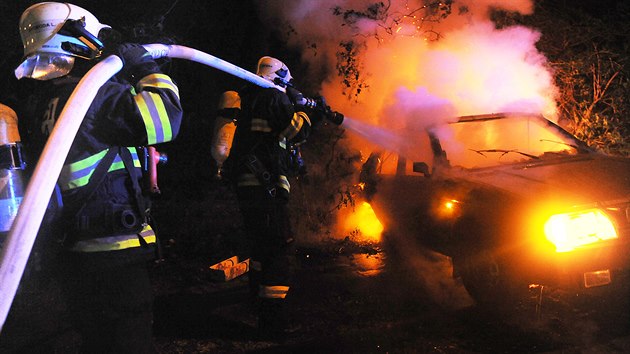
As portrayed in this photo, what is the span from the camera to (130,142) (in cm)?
211

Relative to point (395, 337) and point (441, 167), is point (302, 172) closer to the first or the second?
point (441, 167)

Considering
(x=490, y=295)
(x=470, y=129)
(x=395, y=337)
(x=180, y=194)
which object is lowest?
(x=395, y=337)

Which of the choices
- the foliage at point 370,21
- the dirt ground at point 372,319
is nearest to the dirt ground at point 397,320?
the dirt ground at point 372,319

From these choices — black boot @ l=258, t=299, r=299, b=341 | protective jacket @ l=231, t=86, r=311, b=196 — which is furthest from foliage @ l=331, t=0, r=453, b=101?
black boot @ l=258, t=299, r=299, b=341

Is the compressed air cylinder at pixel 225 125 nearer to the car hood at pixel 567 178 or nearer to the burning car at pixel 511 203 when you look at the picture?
the burning car at pixel 511 203

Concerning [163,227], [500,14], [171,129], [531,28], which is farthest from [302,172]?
[531,28]

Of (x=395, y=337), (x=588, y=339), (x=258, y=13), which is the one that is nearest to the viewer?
(x=588, y=339)

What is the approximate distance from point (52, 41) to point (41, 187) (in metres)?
0.75

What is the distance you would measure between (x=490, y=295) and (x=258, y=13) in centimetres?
624

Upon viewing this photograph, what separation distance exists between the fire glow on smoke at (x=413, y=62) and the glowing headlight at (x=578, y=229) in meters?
2.01

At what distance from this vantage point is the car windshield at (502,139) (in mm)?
4676

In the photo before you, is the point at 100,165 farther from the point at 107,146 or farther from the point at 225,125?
the point at 225,125

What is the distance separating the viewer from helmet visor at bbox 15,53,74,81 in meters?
A: 2.15

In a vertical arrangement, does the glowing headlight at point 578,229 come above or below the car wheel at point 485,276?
above
